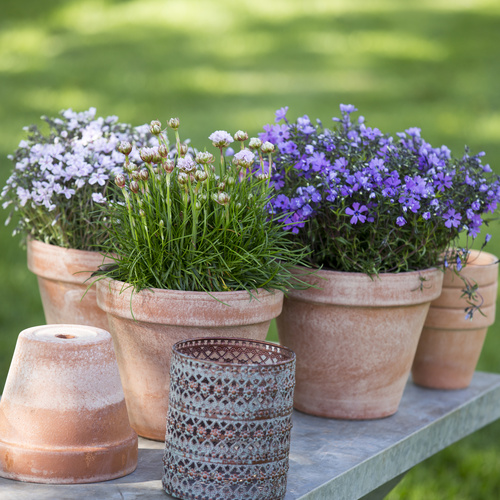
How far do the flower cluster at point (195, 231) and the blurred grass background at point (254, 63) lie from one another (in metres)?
4.68

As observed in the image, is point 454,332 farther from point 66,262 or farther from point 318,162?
point 66,262

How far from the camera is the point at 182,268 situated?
1.83 meters

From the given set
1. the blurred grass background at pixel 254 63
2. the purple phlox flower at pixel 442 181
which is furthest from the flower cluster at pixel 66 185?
the blurred grass background at pixel 254 63

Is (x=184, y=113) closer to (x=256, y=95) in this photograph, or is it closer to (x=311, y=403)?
(x=256, y=95)

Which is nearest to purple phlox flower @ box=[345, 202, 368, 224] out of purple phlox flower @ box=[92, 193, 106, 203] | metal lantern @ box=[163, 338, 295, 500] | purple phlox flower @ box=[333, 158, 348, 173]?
purple phlox flower @ box=[333, 158, 348, 173]

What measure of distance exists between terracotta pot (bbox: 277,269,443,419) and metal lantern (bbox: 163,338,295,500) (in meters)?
0.55

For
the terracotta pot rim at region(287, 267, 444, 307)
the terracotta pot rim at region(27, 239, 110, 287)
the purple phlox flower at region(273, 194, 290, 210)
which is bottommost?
the terracotta pot rim at region(27, 239, 110, 287)

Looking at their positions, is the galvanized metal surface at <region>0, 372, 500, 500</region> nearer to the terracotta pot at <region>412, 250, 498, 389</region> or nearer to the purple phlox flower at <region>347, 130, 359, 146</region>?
the terracotta pot at <region>412, 250, 498, 389</region>

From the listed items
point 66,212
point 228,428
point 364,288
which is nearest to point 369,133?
point 364,288

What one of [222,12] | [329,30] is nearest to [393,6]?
[329,30]

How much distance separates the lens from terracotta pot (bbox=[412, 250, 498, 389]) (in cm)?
242

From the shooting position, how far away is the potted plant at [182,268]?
1.78 metres

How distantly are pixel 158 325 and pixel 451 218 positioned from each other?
841mm

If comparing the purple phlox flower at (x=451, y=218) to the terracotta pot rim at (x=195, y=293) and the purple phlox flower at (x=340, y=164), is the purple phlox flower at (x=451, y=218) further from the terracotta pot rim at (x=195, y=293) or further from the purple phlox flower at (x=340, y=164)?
the terracotta pot rim at (x=195, y=293)
